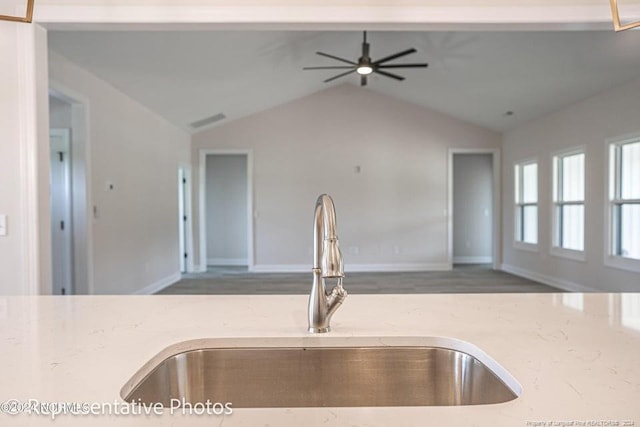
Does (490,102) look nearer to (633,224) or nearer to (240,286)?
(633,224)

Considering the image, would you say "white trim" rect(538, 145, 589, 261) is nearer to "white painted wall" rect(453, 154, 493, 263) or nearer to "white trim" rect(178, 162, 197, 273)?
"white painted wall" rect(453, 154, 493, 263)

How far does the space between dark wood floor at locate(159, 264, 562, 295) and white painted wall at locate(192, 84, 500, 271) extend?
0.52 m

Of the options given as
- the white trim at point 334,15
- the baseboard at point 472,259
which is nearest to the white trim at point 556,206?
the baseboard at point 472,259

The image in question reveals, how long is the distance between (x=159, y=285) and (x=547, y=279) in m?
5.60

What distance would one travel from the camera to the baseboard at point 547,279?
5162mm

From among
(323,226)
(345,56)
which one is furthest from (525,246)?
(323,226)

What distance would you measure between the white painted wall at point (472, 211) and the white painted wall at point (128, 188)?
566cm

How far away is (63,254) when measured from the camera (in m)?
3.87

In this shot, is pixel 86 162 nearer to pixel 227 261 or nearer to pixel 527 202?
pixel 227 261

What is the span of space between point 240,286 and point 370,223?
2.61 meters

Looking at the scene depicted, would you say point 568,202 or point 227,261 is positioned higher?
point 568,202

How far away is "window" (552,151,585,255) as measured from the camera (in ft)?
17.1

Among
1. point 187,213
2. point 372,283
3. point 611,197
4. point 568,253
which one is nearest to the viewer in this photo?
Result: point 611,197

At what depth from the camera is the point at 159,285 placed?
5.59 meters
